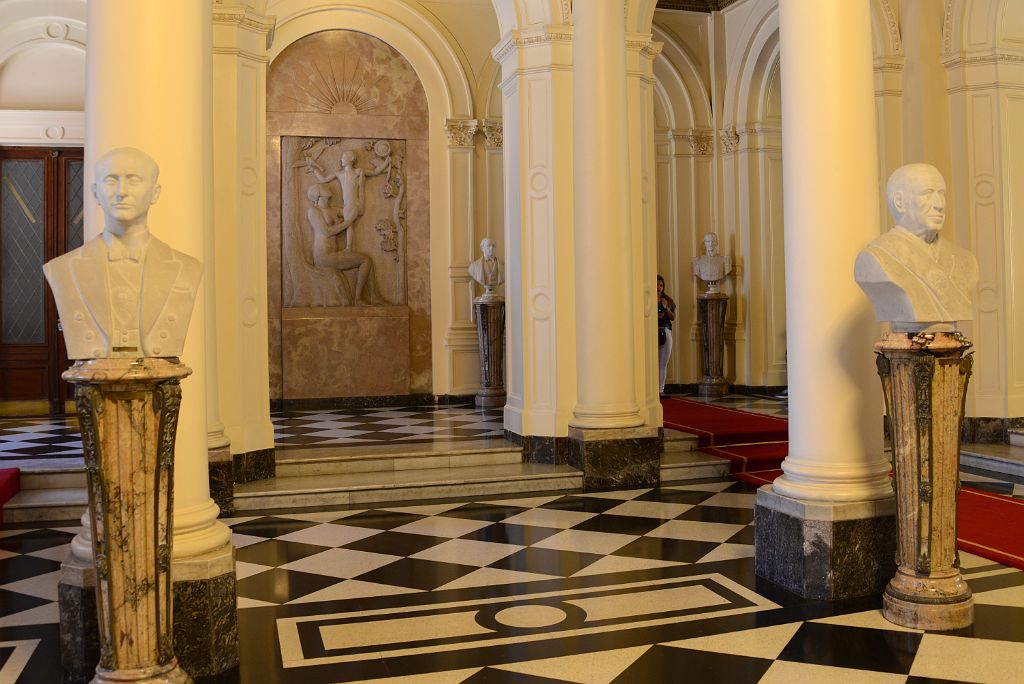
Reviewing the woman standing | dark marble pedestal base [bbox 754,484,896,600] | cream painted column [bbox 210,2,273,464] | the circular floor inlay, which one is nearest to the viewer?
the circular floor inlay

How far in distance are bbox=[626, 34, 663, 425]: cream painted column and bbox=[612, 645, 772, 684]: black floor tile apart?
3.59m

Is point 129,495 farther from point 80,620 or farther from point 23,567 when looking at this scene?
point 23,567

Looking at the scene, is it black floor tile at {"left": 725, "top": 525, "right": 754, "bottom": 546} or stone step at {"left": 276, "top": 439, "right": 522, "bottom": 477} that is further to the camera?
stone step at {"left": 276, "top": 439, "right": 522, "bottom": 477}

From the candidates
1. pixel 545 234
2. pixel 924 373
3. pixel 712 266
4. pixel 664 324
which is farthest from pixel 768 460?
pixel 712 266

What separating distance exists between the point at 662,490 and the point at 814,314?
2689 mm

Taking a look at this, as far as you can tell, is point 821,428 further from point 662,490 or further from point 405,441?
point 405,441

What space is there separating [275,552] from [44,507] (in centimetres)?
186

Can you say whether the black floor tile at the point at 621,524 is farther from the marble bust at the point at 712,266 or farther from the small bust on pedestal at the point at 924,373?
the marble bust at the point at 712,266

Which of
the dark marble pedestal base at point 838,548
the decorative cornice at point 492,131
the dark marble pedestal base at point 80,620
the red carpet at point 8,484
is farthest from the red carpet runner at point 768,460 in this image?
the red carpet at point 8,484

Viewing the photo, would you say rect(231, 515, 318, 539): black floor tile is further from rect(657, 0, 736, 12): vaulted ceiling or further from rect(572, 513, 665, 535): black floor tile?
rect(657, 0, 736, 12): vaulted ceiling

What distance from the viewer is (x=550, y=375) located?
23.0 feet

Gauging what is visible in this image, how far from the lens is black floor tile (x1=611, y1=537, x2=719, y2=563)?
4.73 metres

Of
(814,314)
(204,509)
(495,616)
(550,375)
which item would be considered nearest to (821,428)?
(814,314)

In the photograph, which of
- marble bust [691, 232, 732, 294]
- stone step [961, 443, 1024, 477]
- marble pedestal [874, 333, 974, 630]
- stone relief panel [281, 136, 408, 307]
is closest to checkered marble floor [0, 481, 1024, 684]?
marble pedestal [874, 333, 974, 630]
